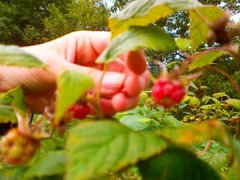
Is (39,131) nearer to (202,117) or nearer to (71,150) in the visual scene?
(71,150)

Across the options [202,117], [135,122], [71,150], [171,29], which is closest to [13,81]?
[71,150]

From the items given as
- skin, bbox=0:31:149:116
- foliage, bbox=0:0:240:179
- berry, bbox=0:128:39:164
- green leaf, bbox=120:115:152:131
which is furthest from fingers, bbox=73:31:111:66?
green leaf, bbox=120:115:152:131

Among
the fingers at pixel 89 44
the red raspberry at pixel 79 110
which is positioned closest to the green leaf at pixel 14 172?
the red raspberry at pixel 79 110

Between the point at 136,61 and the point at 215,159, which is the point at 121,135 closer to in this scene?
the point at 136,61

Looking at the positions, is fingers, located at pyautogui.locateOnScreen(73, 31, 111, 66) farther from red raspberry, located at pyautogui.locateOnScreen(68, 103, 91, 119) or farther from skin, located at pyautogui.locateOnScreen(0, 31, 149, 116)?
red raspberry, located at pyautogui.locateOnScreen(68, 103, 91, 119)

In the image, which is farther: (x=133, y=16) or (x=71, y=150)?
(x=133, y=16)

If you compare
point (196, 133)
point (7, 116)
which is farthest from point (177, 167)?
point (7, 116)

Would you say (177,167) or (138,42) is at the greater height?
(138,42)
